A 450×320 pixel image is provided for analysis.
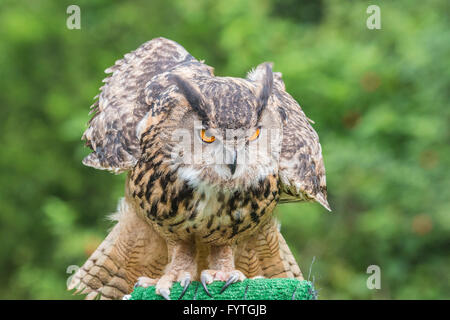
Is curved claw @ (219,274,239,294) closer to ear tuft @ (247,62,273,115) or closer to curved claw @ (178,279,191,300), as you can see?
curved claw @ (178,279,191,300)

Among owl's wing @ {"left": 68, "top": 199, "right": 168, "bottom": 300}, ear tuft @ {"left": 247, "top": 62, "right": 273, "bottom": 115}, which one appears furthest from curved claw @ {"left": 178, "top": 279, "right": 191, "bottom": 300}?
ear tuft @ {"left": 247, "top": 62, "right": 273, "bottom": 115}

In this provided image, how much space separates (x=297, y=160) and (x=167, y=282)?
88cm

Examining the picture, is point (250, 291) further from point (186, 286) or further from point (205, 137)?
point (205, 137)

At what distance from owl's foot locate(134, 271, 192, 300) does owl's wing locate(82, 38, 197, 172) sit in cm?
57

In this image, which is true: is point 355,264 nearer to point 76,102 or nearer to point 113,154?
point 76,102

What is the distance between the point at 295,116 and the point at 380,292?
2695 mm

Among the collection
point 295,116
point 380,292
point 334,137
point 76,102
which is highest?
point 76,102

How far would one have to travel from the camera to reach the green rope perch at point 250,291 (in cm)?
276

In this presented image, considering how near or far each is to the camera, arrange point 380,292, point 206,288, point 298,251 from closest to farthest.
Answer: point 206,288 < point 380,292 < point 298,251

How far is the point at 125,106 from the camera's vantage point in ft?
11.0

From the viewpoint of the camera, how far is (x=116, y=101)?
3441 mm

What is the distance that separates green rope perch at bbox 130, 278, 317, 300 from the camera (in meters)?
2.76

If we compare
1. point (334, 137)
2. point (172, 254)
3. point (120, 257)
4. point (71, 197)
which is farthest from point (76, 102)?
point (172, 254)

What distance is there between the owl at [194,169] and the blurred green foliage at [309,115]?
67.3 inches
